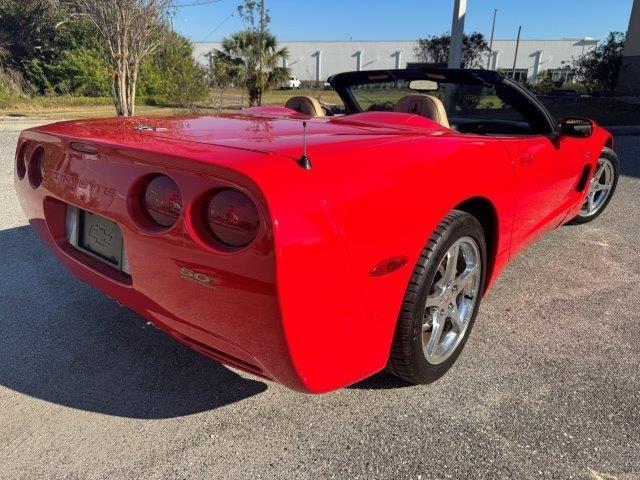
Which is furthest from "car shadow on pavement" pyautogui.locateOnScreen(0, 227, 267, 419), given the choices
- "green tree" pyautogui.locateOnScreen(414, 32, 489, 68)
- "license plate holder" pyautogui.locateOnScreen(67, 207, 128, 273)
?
"green tree" pyautogui.locateOnScreen(414, 32, 489, 68)

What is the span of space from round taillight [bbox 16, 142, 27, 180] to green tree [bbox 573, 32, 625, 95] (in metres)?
24.4

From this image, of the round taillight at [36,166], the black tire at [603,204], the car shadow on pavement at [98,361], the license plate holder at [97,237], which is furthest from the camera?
the black tire at [603,204]

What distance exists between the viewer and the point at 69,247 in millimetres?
2281

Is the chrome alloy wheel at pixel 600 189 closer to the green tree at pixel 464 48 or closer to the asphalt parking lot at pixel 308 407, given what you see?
the asphalt parking lot at pixel 308 407

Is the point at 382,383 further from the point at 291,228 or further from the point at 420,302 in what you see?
the point at 291,228

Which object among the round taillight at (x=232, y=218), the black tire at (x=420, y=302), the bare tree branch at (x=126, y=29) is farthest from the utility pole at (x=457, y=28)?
Answer: the round taillight at (x=232, y=218)

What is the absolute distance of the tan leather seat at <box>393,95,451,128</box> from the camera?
2.88m

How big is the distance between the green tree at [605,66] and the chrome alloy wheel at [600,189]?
20270 millimetres

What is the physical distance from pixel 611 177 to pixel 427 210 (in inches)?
149

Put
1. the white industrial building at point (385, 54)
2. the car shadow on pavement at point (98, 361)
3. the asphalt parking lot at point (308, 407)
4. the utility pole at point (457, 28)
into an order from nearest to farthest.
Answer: the asphalt parking lot at point (308, 407) → the car shadow on pavement at point (98, 361) → the utility pole at point (457, 28) → the white industrial building at point (385, 54)

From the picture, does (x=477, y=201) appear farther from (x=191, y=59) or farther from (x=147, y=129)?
(x=191, y=59)

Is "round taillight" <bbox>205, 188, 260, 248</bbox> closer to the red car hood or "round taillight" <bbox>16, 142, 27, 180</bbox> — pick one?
the red car hood

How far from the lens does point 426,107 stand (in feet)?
9.64

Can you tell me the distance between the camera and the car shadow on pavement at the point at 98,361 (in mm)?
2141
